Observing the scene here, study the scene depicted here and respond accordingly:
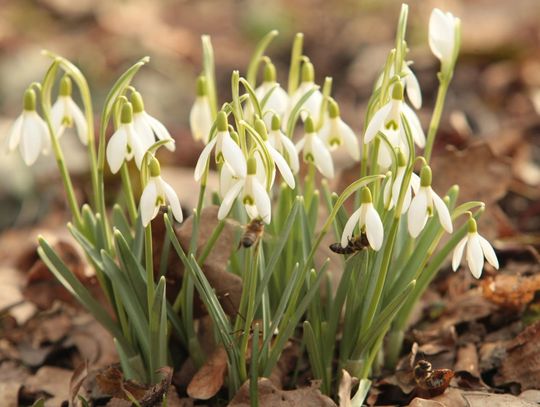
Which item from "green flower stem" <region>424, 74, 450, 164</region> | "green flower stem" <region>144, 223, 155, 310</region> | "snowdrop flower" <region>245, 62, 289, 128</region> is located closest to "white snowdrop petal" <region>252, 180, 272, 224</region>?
"green flower stem" <region>144, 223, 155, 310</region>

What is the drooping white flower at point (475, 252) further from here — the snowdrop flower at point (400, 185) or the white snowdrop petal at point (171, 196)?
the white snowdrop petal at point (171, 196)

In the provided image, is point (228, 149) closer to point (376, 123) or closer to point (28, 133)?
point (376, 123)

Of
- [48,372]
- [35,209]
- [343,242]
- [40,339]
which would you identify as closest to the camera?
[343,242]

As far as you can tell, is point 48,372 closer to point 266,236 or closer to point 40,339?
Result: point 40,339

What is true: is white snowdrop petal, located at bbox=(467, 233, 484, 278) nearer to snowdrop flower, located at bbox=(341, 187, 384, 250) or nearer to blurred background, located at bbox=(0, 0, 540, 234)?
snowdrop flower, located at bbox=(341, 187, 384, 250)

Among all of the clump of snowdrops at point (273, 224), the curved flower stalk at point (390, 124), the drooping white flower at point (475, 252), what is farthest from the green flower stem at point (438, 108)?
the drooping white flower at point (475, 252)

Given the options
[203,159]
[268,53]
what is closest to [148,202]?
[203,159]

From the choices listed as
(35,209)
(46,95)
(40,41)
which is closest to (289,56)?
(40,41)
